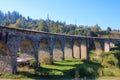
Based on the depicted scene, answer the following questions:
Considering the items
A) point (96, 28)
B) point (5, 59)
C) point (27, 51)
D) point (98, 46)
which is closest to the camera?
point (5, 59)

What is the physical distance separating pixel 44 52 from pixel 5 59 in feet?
34.7

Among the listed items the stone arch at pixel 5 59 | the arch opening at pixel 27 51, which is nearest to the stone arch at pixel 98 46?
the arch opening at pixel 27 51

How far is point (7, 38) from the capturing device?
22812 millimetres

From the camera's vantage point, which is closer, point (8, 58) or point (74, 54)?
point (8, 58)

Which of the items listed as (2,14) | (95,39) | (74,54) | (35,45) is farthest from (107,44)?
(2,14)

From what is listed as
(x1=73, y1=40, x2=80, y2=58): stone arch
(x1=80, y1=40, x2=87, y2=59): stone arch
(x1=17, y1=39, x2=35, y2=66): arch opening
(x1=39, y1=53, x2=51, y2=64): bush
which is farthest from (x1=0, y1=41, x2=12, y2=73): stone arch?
(x1=80, y1=40, x2=87, y2=59): stone arch

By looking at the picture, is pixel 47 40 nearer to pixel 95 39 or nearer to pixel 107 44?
pixel 95 39

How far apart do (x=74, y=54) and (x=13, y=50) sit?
78.7ft

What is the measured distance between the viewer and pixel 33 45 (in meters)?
29.0

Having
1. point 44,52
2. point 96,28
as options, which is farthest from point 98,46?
point 96,28

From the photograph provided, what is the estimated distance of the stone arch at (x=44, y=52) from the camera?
3266cm

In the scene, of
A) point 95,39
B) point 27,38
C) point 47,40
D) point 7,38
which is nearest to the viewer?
point 7,38

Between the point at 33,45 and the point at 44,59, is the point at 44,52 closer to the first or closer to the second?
the point at 44,59

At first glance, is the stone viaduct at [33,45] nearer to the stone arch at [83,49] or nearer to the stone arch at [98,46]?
Result: the stone arch at [83,49]
